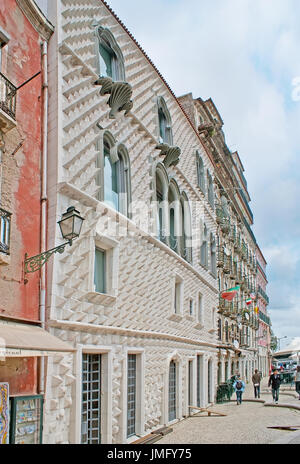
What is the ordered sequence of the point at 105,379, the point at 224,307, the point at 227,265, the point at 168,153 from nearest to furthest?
1. the point at 105,379
2. the point at 168,153
3. the point at 224,307
4. the point at 227,265

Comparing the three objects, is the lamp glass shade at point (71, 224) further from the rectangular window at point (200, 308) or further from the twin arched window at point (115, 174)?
the rectangular window at point (200, 308)

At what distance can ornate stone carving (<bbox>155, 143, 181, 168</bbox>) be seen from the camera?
15863 millimetres

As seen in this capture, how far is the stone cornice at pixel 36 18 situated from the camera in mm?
9359

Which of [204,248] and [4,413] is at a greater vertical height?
[204,248]

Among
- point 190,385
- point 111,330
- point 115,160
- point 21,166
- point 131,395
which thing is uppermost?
point 115,160

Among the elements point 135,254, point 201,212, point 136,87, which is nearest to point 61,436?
point 135,254

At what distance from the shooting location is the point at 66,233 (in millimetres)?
8023

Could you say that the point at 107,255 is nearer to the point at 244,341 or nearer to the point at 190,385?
the point at 190,385

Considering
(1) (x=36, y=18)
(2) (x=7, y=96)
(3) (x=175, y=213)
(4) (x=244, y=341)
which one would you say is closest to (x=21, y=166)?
(2) (x=7, y=96)

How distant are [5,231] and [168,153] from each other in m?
9.41

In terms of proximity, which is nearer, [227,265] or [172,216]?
[172,216]

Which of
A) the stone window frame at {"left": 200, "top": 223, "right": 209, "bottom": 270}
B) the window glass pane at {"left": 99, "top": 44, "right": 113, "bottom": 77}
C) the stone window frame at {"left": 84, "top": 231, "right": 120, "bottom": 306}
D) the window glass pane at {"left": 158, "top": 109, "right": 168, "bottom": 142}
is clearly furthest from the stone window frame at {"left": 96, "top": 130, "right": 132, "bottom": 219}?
the stone window frame at {"left": 200, "top": 223, "right": 209, "bottom": 270}

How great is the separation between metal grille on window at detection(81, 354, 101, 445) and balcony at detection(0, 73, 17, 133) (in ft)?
15.9

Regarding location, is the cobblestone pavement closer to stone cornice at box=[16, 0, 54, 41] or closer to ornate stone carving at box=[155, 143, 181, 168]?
ornate stone carving at box=[155, 143, 181, 168]
